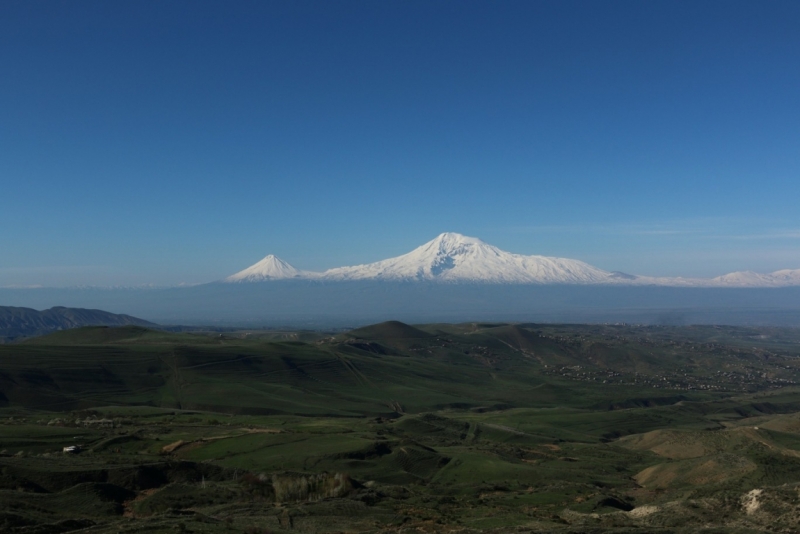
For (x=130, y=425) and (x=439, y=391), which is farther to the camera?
(x=439, y=391)

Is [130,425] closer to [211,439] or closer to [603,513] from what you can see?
[211,439]

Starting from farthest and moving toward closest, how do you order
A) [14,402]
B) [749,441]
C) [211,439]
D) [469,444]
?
[14,402] → [469,444] → [749,441] → [211,439]

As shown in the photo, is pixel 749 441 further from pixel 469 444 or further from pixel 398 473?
pixel 398 473

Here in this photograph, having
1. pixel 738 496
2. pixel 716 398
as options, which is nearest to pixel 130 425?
pixel 738 496

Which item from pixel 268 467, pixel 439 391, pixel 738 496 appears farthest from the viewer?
pixel 439 391

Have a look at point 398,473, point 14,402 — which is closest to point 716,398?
point 398,473

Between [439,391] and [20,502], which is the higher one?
[20,502]
